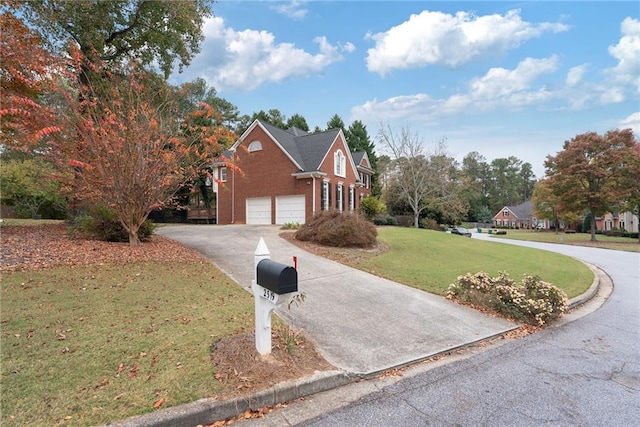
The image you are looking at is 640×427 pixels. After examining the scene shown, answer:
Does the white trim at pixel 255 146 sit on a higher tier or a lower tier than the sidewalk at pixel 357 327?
higher

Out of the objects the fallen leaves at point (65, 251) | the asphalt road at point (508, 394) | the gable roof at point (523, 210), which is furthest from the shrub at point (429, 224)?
the gable roof at point (523, 210)

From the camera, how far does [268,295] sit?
354 centimetres

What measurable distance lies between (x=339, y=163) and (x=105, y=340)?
21.7m

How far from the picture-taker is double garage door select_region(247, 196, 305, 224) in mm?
21891

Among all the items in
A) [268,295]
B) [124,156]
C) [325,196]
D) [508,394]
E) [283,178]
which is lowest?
[508,394]

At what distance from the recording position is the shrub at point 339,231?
41.5ft

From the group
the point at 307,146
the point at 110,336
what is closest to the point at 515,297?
the point at 110,336

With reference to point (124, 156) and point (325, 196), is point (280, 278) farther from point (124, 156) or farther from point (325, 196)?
point (325, 196)

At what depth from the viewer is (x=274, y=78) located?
16047mm

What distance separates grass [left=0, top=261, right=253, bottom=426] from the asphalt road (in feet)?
3.60

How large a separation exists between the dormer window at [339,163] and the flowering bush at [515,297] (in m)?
17.6

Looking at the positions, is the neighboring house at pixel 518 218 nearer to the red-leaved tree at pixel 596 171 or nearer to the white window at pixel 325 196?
the red-leaved tree at pixel 596 171

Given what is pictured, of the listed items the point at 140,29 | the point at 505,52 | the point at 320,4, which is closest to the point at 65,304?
the point at 320,4


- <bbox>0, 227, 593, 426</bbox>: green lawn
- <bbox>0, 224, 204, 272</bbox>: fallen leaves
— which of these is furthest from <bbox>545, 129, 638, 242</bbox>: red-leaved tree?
<bbox>0, 224, 204, 272</bbox>: fallen leaves
